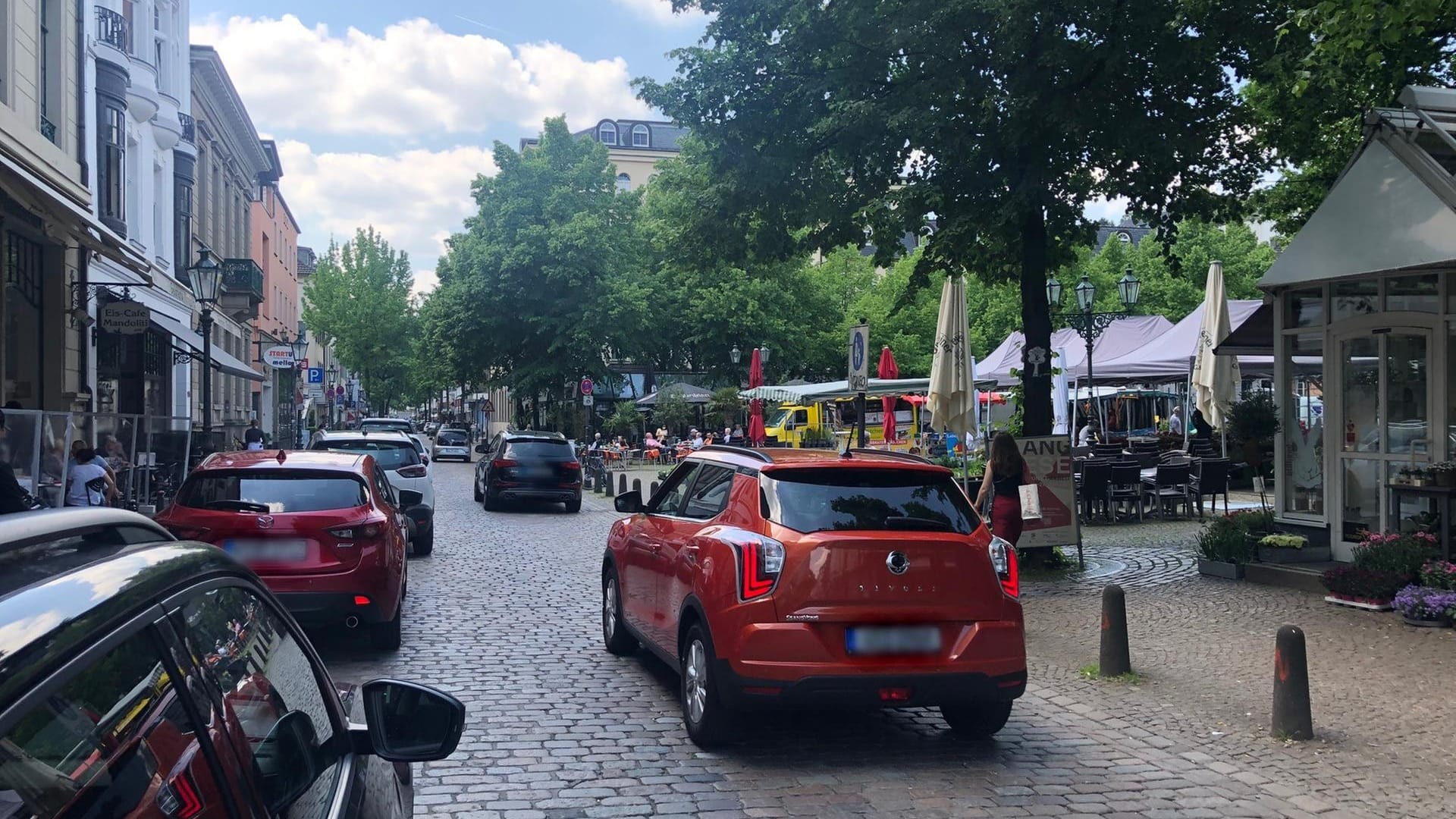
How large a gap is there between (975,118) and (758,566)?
27.6 feet

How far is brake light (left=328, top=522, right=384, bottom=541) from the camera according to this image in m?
8.55

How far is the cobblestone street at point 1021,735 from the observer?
5.63 m

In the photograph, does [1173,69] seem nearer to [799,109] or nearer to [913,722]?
[799,109]

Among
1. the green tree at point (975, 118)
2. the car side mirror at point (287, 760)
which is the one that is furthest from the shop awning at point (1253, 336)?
the car side mirror at point (287, 760)

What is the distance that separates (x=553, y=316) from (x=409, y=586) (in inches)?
1343

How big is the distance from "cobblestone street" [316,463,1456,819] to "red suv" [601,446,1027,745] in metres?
0.40

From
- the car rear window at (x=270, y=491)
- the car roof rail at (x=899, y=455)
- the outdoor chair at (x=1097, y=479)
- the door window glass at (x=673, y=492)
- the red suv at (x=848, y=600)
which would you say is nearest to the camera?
the red suv at (x=848, y=600)

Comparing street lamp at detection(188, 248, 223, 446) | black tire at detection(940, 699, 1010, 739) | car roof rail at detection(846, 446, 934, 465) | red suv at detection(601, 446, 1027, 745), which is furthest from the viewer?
street lamp at detection(188, 248, 223, 446)

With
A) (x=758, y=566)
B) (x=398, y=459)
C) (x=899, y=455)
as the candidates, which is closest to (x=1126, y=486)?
(x=398, y=459)

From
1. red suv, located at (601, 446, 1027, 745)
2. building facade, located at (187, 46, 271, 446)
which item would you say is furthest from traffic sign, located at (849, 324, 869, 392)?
building facade, located at (187, 46, 271, 446)

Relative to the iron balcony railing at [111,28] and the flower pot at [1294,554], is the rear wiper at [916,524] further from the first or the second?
the iron balcony railing at [111,28]

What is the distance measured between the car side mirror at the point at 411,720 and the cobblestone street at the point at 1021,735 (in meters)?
2.73

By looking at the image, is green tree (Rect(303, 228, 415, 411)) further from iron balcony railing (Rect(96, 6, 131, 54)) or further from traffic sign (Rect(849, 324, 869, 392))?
traffic sign (Rect(849, 324, 869, 392))

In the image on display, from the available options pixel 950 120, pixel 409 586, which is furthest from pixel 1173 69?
pixel 409 586
